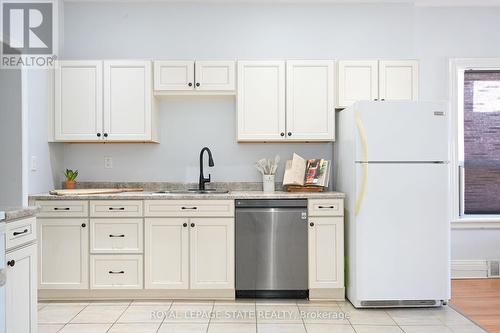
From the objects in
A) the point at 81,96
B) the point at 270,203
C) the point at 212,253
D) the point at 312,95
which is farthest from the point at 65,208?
the point at 312,95

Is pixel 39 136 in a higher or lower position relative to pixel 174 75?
lower

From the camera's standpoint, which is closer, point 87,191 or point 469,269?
point 87,191

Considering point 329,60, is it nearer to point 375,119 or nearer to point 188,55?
point 375,119

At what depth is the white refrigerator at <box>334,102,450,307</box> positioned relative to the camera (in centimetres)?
330

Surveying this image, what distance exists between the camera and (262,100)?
383 centimetres

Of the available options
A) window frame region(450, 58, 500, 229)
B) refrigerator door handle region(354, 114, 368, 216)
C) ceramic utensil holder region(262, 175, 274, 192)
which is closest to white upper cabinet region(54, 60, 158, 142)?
ceramic utensil holder region(262, 175, 274, 192)

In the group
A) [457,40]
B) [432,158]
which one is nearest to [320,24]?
[457,40]

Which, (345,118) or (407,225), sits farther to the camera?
(345,118)

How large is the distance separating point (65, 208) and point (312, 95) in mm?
2249

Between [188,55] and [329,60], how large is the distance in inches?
51.6

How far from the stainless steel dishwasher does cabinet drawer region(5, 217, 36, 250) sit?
1632 mm

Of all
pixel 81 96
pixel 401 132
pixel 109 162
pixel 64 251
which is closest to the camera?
pixel 401 132

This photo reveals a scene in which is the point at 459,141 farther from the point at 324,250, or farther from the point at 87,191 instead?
the point at 87,191

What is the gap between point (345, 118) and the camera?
3.65m
